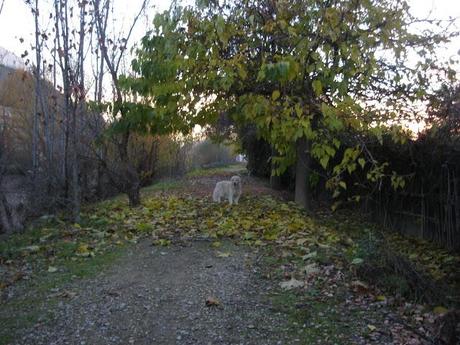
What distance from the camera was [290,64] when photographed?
6430 millimetres

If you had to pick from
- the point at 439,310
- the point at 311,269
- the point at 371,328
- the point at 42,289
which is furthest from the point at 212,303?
the point at 439,310

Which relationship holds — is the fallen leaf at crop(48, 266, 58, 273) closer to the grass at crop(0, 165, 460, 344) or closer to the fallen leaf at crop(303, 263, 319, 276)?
the grass at crop(0, 165, 460, 344)

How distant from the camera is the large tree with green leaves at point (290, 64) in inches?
283

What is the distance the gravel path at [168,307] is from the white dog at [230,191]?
4438 mm

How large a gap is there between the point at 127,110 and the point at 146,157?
875 centimetres


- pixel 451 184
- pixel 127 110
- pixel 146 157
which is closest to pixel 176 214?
pixel 127 110

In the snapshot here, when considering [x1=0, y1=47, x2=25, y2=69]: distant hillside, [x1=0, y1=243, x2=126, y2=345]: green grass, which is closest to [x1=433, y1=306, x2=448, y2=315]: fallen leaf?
[x1=0, y1=243, x2=126, y2=345]: green grass

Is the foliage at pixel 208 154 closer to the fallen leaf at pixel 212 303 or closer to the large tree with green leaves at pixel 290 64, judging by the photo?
the large tree with green leaves at pixel 290 64

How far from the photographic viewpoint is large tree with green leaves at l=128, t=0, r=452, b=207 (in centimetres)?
720

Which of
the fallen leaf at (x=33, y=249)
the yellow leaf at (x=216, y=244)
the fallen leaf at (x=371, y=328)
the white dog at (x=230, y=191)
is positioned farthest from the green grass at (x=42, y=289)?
the white dog at (x=230, y=191)

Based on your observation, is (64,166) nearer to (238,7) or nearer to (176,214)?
(176,214)

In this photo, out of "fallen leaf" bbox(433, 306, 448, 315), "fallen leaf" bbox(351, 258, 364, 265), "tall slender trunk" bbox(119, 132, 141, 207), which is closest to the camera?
"fallen leaf" bbox(433, 306, 448, 315)

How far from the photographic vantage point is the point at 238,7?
29.8ft

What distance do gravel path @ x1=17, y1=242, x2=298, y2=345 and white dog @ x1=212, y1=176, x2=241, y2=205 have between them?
4438 millimetres
